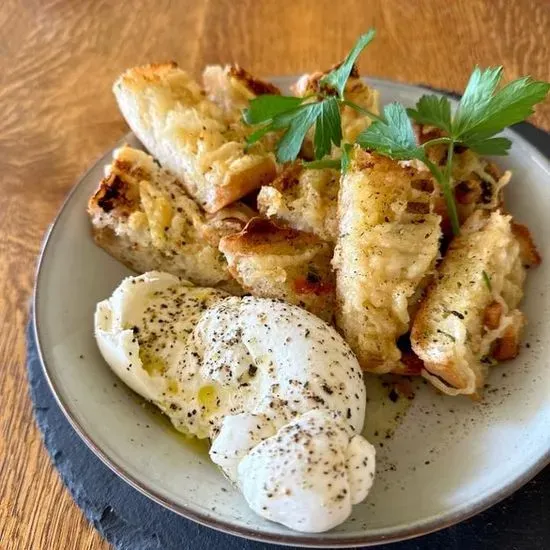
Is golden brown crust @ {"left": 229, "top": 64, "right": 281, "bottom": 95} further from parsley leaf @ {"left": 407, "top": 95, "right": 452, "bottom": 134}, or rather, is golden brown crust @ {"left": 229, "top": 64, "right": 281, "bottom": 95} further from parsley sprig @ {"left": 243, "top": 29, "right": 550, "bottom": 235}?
parsley leaf @ {"left": 407, "top": 95, "right": 452, "bottom": 134}

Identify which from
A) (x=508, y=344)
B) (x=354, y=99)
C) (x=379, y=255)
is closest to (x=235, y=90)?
(x=354, y=99)

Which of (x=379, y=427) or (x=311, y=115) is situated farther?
(x=311, y=115)

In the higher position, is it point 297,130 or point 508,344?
point 297,130

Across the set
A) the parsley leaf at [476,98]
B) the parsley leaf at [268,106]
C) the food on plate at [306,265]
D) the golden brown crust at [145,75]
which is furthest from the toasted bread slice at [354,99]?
the golden brown crust at [145,75]

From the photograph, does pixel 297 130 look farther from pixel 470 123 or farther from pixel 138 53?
pixel 138 53

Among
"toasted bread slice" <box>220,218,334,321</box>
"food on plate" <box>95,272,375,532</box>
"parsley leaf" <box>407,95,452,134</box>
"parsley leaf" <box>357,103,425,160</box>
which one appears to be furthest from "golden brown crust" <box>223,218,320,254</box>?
"parsley leaf" <box>407,95,452,134</box>

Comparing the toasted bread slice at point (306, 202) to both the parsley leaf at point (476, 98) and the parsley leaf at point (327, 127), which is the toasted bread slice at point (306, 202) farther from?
the parsley leaf at point (476, 98)
